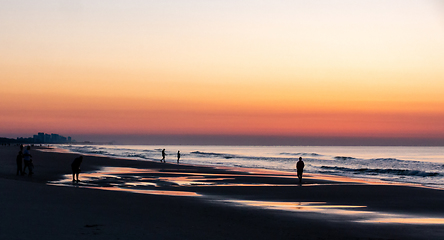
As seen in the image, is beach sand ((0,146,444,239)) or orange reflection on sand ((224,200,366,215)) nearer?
beach sand ((0,146,444,239))

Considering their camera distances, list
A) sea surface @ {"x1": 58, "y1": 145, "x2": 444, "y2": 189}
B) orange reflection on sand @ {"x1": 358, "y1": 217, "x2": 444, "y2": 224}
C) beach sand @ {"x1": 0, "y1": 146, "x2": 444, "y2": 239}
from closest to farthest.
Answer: beach sand @ {"x1": 0, "y1": 146, "x2": 444, "y2": 239}
orange reflection on sand @ {"x1": 358, "y1": 217, "x2": 444, "y2": 224}
sea surface @ {"x1": 58, "y1": 145, "x2": 444, "y2": 189}

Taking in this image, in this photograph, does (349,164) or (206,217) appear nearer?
(206,217)

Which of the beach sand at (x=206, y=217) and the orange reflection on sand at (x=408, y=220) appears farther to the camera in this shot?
the orange reflection on sand at (x=408, y=220)

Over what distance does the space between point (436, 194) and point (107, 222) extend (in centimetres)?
1627

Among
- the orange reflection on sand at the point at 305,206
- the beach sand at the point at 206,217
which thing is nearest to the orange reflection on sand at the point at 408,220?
the beach sand at the point at 206,217

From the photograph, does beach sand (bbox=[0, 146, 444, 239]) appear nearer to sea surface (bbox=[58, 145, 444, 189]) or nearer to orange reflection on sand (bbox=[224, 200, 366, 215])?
orange reflection on sand (bbox=[224, 200, 366, 215])

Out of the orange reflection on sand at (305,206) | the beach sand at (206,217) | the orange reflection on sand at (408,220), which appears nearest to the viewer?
the beach sand at (206,217)

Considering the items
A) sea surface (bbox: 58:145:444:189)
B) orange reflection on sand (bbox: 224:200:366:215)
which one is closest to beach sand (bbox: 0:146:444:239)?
orange reflection on sand (bbox: 224:200:366:215)

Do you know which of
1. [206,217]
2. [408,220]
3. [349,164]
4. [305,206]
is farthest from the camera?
[349,164]

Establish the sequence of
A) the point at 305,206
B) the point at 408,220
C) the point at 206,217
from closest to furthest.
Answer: the point at 206,217 < the point at 408,220 < the point at 305,206

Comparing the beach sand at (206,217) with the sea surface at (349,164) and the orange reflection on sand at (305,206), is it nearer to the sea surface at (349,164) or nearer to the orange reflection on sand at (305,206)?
the orange reflection on sand at (305,206)

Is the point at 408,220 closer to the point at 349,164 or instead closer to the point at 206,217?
the point at 206,217

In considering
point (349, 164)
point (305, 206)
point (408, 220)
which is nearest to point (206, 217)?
point (305, 206)

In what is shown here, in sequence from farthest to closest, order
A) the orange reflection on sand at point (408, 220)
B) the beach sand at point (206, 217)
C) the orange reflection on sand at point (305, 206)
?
the orange reflection on sand at point (305, 206)
the orange reflection on sand at point (408, 220)
the beach sand at point (206, 217)
